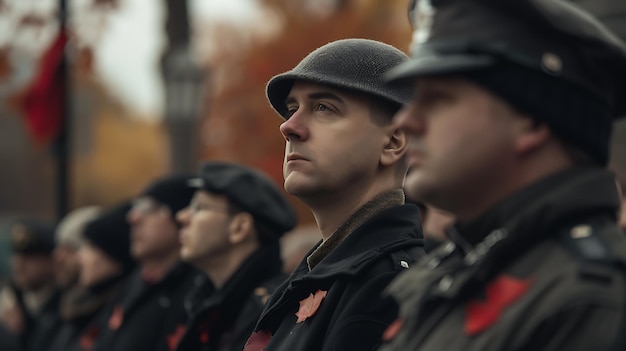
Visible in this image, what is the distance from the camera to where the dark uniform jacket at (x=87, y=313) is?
31.5 ft

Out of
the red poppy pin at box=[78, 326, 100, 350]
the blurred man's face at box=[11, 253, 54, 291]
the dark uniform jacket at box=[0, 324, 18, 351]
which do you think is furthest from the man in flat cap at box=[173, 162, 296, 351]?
the blurred man's face at box=[11, 253, 54, 291]

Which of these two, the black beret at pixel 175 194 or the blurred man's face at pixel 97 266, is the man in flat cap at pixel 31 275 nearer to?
the blurred man's face at pixel 97 266

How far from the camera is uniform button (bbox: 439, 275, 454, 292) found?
2.99 m

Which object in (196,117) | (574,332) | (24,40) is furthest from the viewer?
(24,40)

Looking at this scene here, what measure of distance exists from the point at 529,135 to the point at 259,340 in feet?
6.13

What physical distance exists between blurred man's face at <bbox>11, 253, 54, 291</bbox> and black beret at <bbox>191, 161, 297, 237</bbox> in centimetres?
543

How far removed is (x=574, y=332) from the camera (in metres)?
2.69

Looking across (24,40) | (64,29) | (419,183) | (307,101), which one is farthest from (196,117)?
(419,183)

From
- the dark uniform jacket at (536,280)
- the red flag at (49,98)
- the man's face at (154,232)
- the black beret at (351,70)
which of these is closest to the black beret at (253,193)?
the man's face at (154,232)

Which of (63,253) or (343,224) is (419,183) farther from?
(63,253)

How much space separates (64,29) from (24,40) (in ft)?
3.84

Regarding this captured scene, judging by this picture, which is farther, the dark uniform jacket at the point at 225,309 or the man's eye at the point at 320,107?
the dark uniform jacket at the point at 225,309

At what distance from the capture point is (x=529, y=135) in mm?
2959

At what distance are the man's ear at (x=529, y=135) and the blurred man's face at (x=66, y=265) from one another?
28.3 feet
